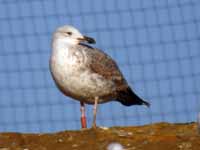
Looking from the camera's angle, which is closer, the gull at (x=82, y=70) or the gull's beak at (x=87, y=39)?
the gull at (x=82, y=70)

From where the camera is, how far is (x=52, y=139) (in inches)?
336

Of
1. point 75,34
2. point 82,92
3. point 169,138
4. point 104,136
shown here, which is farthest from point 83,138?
point 75,34

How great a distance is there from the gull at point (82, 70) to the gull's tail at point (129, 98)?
140 mm

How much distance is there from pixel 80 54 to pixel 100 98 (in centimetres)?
63

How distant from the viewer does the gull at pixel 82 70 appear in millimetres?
9750

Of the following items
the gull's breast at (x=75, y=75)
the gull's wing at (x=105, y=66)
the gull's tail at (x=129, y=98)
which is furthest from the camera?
the gull's tail at (x=129, y=98)

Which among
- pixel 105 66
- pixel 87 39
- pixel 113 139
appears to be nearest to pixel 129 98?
pixel 105 66

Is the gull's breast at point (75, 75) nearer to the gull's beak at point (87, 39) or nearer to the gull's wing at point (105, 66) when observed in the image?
the gull's wing at point (105, 66)

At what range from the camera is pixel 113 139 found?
8328mm

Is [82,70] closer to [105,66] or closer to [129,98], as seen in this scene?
[105,66]

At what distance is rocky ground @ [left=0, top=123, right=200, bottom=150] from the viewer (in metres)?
7.97

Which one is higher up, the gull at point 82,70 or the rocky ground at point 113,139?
the gull at point 82,70

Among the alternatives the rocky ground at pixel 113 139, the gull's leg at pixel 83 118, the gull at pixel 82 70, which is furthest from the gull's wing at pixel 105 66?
the rocky ground at pixel 113 139

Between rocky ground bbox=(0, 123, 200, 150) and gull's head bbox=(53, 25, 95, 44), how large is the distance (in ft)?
4.95
